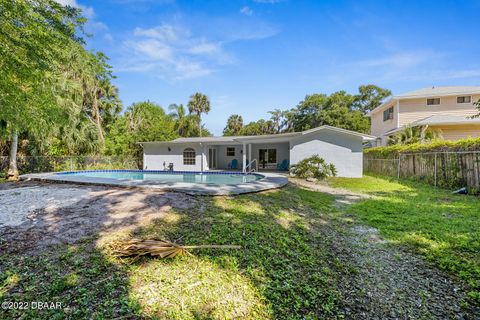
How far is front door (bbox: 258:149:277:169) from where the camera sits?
20719 mm

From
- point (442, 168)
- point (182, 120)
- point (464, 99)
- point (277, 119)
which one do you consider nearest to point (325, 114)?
point (277, 119)

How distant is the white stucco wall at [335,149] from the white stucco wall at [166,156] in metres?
8.20

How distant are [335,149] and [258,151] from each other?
291 inches

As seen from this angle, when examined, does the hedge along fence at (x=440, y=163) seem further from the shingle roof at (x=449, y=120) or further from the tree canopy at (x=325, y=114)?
the tree canopy at (x=325, y=114)

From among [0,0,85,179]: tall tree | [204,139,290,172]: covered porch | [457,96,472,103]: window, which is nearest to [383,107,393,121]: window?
[457,96,472,103]: window

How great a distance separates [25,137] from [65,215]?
16.2 meters

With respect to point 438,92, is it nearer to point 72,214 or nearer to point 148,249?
point 148,249

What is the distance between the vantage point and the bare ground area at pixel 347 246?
2.66 metres

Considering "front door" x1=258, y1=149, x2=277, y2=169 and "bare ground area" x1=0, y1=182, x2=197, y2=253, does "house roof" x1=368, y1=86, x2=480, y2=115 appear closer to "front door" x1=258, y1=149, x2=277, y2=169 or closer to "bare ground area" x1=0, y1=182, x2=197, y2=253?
"front door" x1=258, y1=149, x2=277, y2=169

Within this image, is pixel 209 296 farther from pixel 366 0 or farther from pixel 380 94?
pixel 380 94

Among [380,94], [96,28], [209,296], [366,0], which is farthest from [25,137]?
[380,94]

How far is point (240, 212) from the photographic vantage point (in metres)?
5.78

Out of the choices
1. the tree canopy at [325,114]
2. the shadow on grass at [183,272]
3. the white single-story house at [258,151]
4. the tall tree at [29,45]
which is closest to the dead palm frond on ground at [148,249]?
the shadow on grass at [183,272]

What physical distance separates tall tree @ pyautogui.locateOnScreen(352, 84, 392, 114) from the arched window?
32217mm
